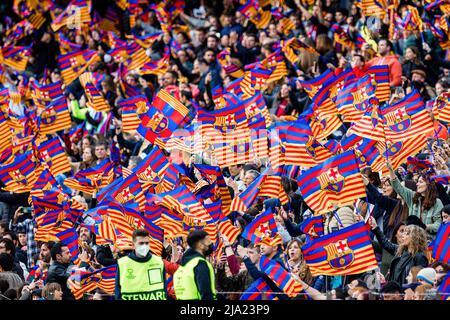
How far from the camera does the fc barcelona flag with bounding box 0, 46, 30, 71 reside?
912 inches

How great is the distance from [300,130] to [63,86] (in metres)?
8.40

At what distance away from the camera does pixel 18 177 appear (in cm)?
1803

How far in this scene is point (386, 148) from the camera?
15359 mm

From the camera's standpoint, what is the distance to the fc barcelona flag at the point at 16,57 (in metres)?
23.2

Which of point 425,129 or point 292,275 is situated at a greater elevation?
point 425,129

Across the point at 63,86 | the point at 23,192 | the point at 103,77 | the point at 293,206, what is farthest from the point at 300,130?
the point at 63,86

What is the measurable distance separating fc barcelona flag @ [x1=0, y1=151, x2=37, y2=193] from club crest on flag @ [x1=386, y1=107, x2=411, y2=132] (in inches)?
209

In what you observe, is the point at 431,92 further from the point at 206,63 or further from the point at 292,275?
the point at 292,275

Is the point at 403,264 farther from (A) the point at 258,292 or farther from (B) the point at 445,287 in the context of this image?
(A) the point at 258,292

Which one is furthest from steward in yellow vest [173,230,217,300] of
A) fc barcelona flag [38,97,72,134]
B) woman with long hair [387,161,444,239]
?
fc barcelona flag [38,97,72,134]

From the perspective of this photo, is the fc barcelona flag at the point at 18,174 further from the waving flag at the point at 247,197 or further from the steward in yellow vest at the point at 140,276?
the steward in yellow vest at the point at 140,276

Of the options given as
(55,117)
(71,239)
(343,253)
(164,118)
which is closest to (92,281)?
(71,239)

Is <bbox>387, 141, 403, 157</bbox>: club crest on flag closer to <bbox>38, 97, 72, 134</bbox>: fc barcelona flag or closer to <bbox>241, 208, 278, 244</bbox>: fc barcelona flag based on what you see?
<bbox>241, 208, 278, 244</bbox>: fc barcelona flag

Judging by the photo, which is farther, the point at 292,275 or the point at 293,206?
the point at 293,206
